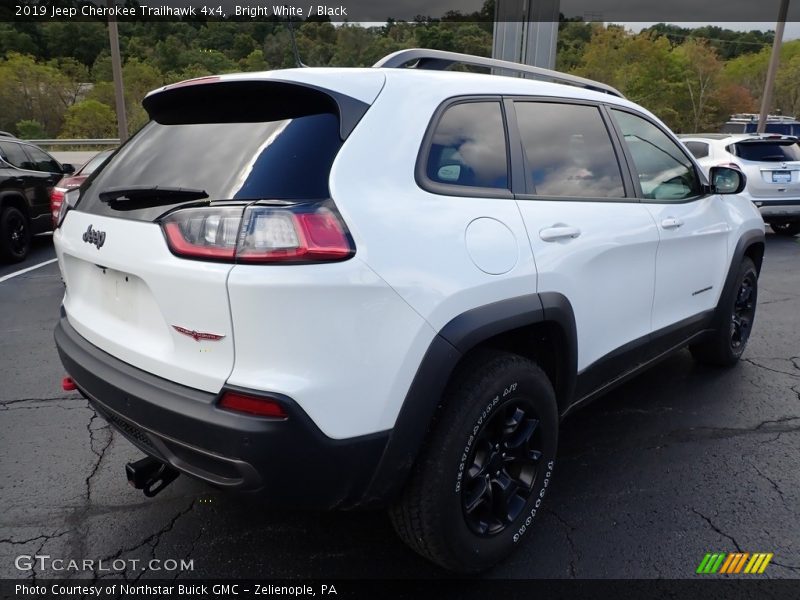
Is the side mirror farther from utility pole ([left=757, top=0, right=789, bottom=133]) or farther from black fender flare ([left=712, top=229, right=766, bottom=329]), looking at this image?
utility pole ([left=757, top=0, right=789, bottom=133])

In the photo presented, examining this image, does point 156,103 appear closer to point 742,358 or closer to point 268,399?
point 268,399

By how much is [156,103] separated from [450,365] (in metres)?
1.54

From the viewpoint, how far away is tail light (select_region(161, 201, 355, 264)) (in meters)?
1.62

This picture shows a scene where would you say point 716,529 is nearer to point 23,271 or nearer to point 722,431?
point 722,431

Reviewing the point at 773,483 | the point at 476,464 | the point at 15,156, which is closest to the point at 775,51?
the point at 773,483

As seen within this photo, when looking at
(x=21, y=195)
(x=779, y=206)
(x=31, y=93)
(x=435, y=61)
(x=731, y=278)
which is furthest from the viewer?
(x=31, y=93)

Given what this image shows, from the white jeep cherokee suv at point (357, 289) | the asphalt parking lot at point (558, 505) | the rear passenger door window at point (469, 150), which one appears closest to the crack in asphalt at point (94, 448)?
the asphalt parking lot at point (558, 505)

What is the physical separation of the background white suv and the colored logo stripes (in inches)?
318

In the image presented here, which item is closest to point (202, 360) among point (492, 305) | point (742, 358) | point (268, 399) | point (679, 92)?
point (268, 399)

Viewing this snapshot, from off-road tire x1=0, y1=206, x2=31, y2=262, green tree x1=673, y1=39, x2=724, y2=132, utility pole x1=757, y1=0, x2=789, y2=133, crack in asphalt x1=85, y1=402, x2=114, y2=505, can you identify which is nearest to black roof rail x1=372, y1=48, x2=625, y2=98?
crack in asphalt x1=85, y1=402, x2=114, y2=505

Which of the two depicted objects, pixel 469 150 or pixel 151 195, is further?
pixel 469 150

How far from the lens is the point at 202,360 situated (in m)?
1.71

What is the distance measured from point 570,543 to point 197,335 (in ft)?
5.57
